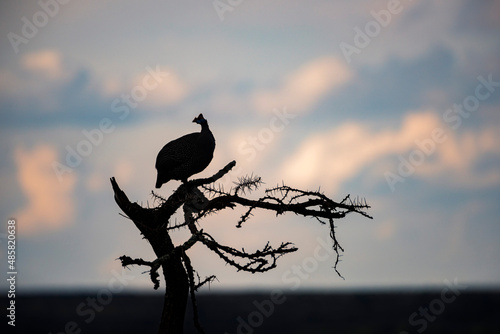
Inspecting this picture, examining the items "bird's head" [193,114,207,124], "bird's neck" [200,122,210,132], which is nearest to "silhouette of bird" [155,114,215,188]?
"bird's neck" [200,122,210,132]

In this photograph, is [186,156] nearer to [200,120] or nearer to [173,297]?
[200,120]

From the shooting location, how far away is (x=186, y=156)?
15523 millimetres

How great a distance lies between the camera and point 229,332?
66250mm

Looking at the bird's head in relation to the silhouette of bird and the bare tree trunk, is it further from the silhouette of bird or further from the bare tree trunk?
the bare tree trunk

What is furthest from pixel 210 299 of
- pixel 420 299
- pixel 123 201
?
pixel 123 201

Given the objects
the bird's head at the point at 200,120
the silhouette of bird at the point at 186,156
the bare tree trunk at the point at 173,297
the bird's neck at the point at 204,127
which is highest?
the bird's head at the point at 200,120

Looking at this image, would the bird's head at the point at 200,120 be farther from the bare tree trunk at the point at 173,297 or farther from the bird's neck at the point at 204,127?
the bare tree trunk at the point at 173,297

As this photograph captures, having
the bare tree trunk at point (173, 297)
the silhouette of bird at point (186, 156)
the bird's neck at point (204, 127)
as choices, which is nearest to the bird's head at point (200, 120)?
the bird's neck at point (204, 127)

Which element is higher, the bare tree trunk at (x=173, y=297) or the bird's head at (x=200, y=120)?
the bird's head at (x=200, y=120)

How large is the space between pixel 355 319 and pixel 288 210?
66.4 metres

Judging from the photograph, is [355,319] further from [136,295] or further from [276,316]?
[136,295]

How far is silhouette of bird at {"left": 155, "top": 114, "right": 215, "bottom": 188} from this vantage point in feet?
50.9

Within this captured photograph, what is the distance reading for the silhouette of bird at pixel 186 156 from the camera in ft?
50.9

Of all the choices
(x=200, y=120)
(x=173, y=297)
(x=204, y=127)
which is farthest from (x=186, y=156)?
(x=173, y=297)
